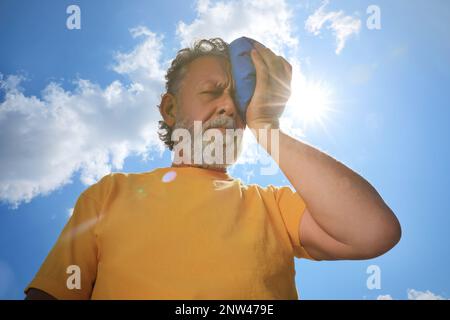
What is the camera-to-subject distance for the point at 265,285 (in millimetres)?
1359

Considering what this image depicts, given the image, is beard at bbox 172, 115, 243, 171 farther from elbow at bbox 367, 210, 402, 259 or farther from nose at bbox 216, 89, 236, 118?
elbow at bbox 367, 210, 402, 259

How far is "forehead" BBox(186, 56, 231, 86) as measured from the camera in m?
2.27

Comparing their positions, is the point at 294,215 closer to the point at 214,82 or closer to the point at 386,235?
the point at 386,235

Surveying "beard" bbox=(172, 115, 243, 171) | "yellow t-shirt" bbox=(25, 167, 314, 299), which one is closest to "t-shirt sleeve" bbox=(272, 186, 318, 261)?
"yellow t-shirt" bbox=(25, 167, 314, 299)

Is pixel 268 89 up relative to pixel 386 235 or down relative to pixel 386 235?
up

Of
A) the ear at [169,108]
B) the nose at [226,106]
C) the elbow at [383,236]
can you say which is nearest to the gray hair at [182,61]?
the ear at [169,108]

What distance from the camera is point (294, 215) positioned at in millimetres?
1670

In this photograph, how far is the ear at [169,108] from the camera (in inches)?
96.5

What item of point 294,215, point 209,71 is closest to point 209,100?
point 209,71

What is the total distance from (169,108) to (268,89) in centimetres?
103

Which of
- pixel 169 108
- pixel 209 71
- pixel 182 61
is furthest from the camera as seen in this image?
pixel 182 61

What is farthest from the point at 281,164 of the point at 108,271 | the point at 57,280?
the point at 57,280

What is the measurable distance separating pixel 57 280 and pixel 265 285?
94 centimetres

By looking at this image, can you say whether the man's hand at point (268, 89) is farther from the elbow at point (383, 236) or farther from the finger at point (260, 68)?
the elbow at point (383, 236)
